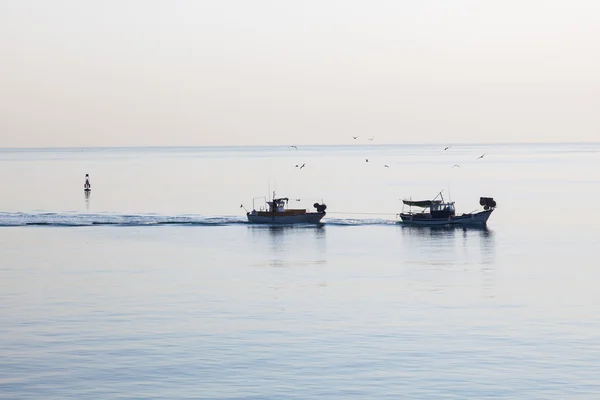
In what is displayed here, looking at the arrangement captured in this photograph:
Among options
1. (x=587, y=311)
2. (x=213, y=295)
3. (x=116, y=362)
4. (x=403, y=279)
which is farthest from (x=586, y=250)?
(x=116, y=362)

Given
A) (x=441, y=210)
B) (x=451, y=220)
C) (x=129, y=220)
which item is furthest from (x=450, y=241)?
(x=129, y=220)

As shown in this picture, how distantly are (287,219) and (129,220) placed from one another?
16779mm

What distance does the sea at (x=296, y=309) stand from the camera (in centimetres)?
3597

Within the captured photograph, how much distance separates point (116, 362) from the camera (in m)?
38.4

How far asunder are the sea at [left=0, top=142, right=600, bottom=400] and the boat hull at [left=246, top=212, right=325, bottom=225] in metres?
1.45

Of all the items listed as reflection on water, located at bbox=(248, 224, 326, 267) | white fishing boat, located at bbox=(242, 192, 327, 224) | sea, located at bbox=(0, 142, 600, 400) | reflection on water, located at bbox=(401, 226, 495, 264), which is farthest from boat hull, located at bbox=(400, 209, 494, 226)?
reflection on water, located at bbox=(248, 224, 326, 267)

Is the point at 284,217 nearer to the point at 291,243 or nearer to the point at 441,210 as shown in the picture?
the point at 441,210

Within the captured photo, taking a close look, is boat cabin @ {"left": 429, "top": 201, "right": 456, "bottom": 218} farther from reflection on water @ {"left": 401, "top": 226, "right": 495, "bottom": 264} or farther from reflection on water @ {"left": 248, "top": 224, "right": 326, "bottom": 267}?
reflection on water @ {"left": 248, "top": 224, "right": 326, "bottom": 267}

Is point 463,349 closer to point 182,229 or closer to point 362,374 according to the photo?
point 362,374

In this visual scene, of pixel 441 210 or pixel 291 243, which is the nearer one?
pixel 291 243

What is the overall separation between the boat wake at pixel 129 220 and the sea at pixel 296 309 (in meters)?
0.40

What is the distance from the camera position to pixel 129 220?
102m

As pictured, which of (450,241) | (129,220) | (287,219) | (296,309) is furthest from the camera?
(129,220)

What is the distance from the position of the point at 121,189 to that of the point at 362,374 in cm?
13107
